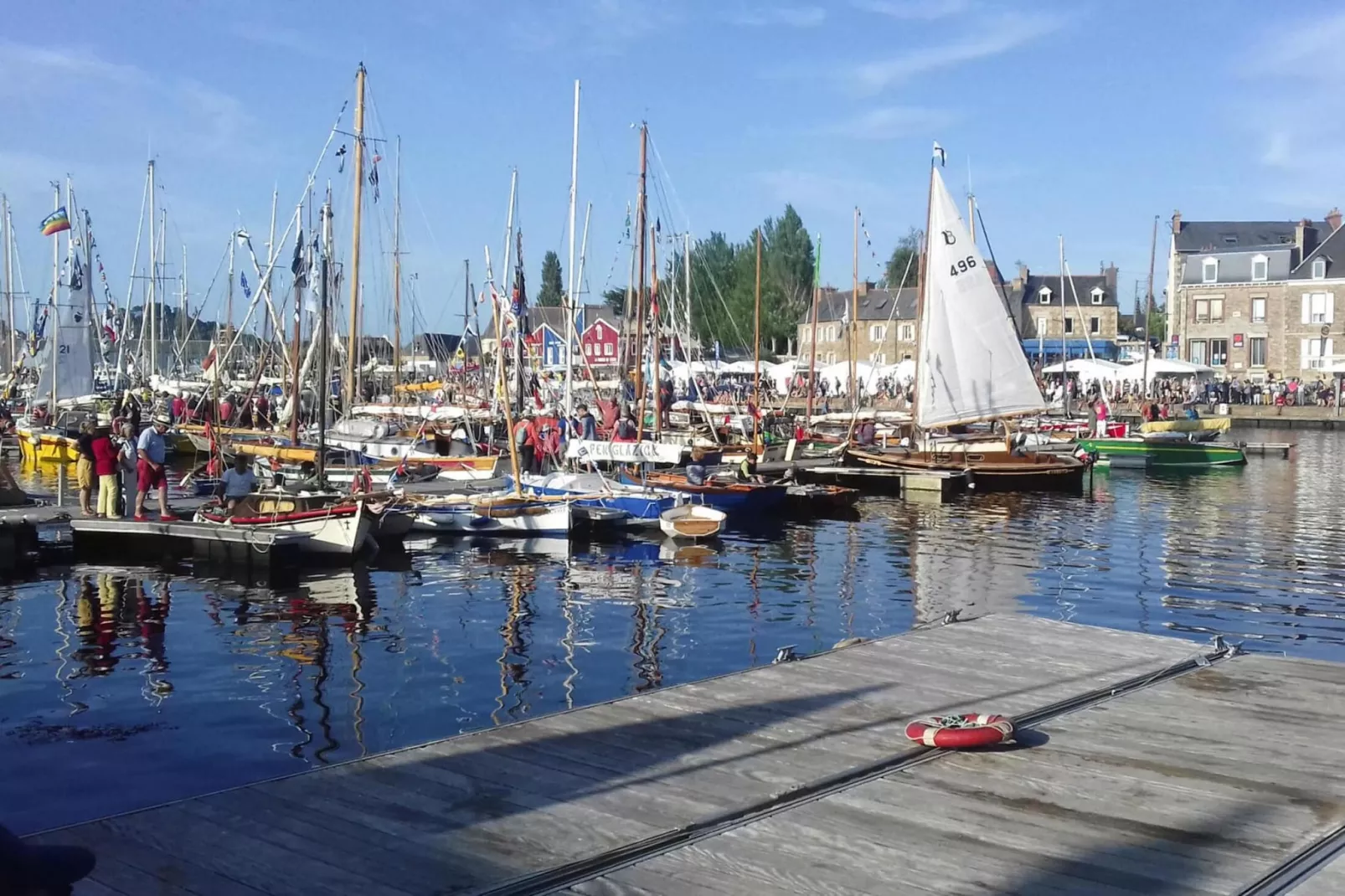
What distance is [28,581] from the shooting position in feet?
78.2

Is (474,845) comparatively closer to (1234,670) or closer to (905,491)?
(1234,670)

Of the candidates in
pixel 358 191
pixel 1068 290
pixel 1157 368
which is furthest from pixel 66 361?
pixel 1068 290

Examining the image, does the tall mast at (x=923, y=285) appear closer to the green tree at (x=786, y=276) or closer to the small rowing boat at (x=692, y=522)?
the small rowing boat at (x=692, y=522)

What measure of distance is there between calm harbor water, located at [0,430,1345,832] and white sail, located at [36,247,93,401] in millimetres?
23664

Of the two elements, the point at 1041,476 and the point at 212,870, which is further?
the point at 1041,476

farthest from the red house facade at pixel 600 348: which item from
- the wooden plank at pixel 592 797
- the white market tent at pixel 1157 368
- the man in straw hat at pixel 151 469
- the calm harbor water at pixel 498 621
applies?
the wooden plank at pixel 592 797

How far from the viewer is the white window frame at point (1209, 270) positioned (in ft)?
304

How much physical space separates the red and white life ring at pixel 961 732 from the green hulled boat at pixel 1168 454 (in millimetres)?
42390

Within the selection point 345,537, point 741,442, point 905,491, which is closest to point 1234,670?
point 345,537

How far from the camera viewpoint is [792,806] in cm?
874

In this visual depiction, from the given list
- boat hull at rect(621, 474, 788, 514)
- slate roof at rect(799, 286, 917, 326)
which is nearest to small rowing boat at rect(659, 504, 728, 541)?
boat hull at rect(621, 474, 788, 514)

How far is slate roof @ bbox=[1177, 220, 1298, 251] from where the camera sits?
3750 inches

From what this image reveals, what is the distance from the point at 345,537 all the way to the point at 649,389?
1271 inches

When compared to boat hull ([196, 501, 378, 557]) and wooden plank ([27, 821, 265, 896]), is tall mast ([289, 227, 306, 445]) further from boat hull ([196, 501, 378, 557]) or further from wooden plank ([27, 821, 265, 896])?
wooden plank ([27, 821, 265, 896])
